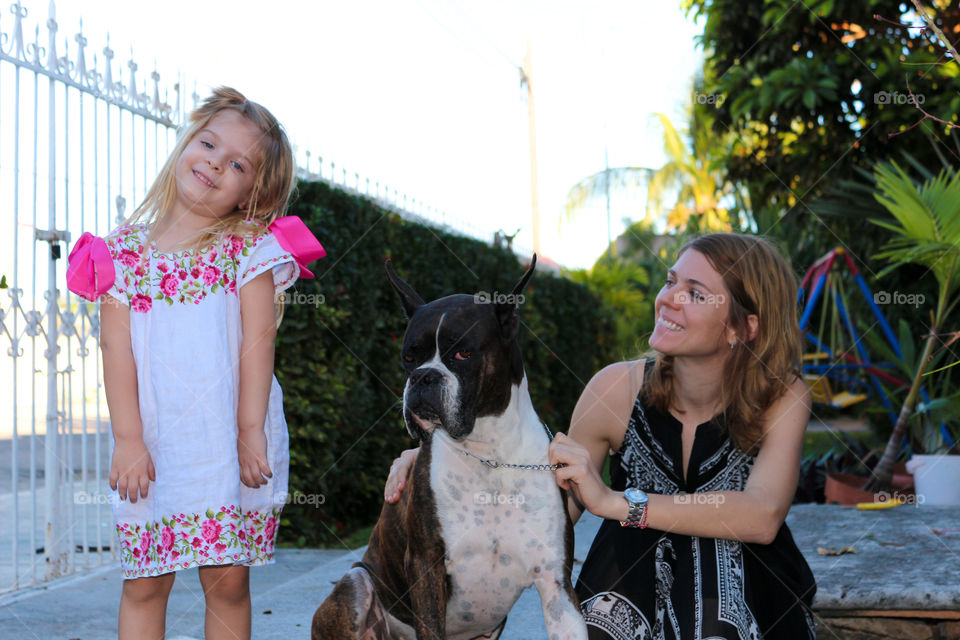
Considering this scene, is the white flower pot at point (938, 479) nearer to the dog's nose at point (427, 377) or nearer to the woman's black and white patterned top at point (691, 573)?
the woman's black and white patterned top at point (691, 573)

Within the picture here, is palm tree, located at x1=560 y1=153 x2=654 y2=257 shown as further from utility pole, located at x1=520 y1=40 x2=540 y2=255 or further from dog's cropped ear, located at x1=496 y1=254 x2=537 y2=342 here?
dog's cropped ear, located at x1=496 y1=254 x2=537 y2=342

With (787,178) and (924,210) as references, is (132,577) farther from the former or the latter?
(787,178)

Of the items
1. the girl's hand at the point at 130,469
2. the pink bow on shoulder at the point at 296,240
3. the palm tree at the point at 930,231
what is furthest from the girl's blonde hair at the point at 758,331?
the palm tree at the point at 930,231

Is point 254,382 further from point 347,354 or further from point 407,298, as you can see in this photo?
point 347,354

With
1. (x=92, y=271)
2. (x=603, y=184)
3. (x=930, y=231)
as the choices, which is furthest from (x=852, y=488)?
(x=603, y=184)

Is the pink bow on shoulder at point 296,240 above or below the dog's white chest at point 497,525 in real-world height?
above

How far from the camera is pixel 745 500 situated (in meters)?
2.66

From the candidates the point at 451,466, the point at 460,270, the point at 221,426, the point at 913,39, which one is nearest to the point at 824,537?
the point at 451,466

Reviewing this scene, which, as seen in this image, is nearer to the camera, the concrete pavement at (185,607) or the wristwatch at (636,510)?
the wristwatch at (636,510)

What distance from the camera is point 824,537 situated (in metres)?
4.17

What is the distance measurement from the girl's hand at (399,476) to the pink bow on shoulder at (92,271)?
1.07 metres

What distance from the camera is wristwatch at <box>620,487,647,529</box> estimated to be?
2.59 meters

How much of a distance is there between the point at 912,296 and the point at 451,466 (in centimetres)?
578

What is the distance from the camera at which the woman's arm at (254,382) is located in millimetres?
2668
